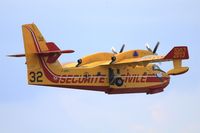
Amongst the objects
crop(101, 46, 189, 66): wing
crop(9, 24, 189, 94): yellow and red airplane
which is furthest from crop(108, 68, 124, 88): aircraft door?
crop(101, 46, 189, 66): wing

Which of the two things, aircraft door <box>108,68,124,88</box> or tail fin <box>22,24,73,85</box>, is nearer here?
tail fin <box>22,24,73,85</box>

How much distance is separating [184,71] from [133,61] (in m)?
4.88

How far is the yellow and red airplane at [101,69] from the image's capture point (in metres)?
123

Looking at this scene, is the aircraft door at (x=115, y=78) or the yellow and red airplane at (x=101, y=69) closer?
the yellow and red airplane at (x=101, y=69)

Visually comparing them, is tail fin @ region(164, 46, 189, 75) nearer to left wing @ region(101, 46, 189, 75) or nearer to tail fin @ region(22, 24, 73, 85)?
left wing @ region(101, 46, 189, 75)

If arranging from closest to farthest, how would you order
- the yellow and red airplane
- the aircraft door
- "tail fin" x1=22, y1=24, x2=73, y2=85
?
1. "tail fin" x1=22, y1=24, x2=73, y2=85
2. the yellow and red airplane
3. the aircraft door

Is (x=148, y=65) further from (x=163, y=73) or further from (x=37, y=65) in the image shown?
(x=37, y=65)

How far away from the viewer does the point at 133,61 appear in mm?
125375

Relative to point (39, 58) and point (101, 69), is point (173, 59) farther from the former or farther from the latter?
point (39, 58)

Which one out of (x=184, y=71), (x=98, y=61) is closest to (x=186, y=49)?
(x=184, y=71)

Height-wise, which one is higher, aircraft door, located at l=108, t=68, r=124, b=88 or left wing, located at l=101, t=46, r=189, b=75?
left wing, located at l=101, t=46, r=189, b=75

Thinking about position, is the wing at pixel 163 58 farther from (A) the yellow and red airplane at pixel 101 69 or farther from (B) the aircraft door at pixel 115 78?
(B) the aircraft door at pixel 115 78

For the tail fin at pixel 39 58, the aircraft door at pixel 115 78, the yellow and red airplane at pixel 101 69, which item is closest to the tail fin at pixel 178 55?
the yellow and red airplane at pixel 101 69

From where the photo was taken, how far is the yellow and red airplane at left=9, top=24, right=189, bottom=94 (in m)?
123
